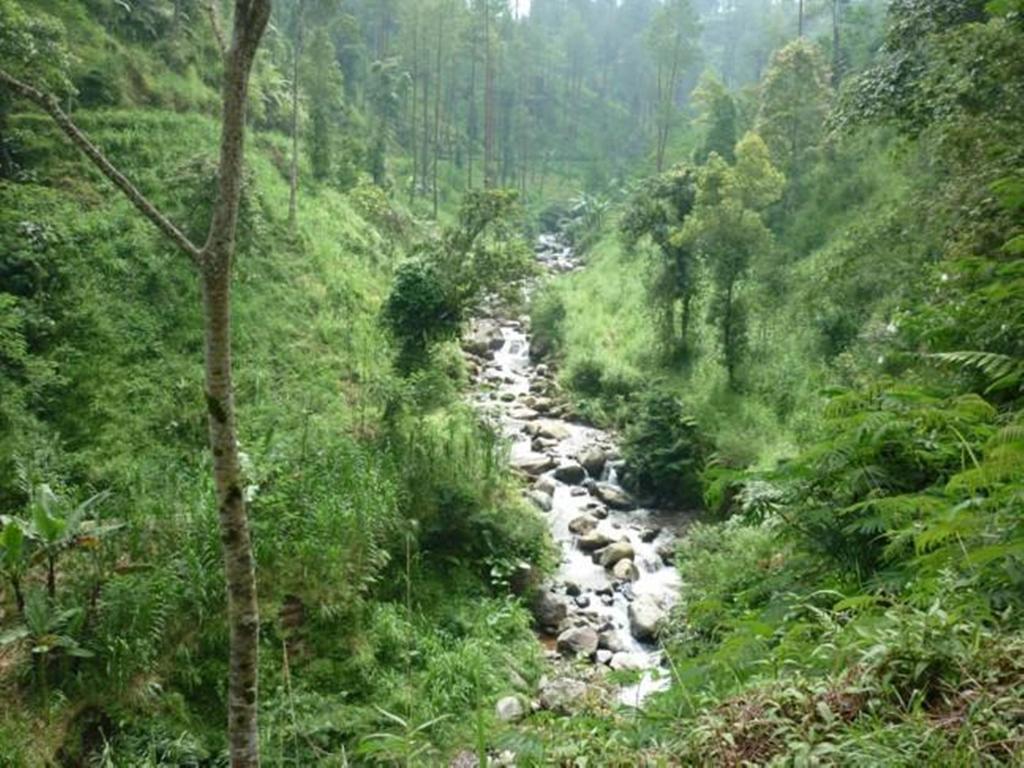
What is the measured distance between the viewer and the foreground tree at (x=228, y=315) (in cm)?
305

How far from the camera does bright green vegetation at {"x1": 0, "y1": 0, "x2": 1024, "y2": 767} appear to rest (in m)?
2.96

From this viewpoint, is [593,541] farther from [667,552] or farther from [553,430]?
[553,430]

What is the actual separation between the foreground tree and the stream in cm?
196

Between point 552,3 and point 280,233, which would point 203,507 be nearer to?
point 280,233

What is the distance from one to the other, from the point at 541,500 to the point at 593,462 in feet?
6.99

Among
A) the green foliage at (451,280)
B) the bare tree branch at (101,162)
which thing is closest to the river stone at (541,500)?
the green foliage at (451,280)

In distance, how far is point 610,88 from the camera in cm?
6700

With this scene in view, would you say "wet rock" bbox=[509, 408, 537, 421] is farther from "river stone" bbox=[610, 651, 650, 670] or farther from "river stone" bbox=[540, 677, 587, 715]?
"river stone" bbox=[540, 677, 587, 715]

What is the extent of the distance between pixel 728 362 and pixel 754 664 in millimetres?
13535

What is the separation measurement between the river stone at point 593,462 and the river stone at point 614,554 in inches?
121

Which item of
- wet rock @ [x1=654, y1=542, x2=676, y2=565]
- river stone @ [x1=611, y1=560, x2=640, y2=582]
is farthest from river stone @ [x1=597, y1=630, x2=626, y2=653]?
wet rock @ [x1=654, y1=542, x2=676, y2=565]

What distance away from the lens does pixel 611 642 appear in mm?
8984

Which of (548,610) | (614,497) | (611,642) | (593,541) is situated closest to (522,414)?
(614,497)

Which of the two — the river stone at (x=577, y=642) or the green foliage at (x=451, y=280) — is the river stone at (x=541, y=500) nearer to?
the green foliage at (x=451, y=280)
